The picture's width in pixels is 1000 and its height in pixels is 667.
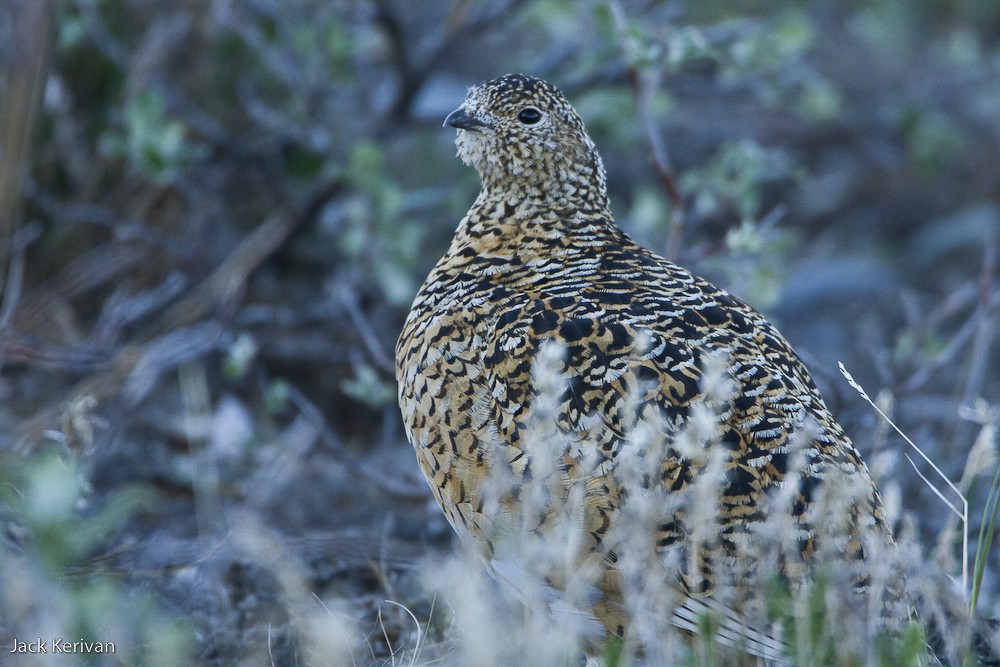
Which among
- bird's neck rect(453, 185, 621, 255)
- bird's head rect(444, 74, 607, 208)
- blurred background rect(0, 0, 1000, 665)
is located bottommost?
blurred background rect(0, 0, 1000, 665)

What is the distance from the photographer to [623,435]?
131 inches

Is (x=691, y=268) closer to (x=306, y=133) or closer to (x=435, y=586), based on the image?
(x=306, y=133)

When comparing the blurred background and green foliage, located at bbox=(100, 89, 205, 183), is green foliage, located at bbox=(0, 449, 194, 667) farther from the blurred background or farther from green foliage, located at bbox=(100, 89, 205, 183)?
green foliage, located at bbox=(100, 89, 205, 183)

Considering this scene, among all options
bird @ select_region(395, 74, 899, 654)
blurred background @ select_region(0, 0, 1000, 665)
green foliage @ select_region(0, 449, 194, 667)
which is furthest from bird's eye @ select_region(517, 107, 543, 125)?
green foliage @ select_region(0, 449, 194, 667)

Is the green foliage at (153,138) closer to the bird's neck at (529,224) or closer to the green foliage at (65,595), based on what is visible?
the bird's neck at (529,224)

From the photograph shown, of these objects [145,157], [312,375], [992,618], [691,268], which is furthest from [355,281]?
[992,618]

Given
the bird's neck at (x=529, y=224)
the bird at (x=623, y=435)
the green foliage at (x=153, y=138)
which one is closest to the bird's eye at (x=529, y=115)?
the bird's neck at (x=529, y=224)

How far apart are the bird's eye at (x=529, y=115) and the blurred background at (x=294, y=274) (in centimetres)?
95

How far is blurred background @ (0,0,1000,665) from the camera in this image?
4.57 meters

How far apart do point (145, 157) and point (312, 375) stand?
5.69 feet

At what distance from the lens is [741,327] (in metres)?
3.72

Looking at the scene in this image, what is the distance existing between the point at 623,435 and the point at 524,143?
147 centimetres

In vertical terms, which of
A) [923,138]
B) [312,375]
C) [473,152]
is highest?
[473,152]

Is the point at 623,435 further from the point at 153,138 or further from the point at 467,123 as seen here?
the point at 153,138
